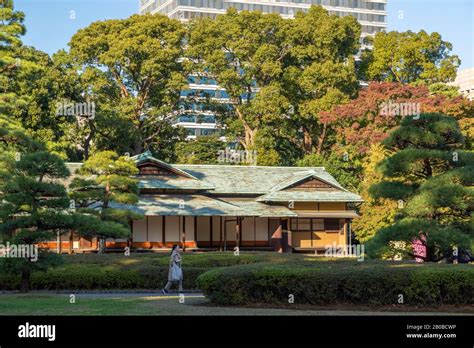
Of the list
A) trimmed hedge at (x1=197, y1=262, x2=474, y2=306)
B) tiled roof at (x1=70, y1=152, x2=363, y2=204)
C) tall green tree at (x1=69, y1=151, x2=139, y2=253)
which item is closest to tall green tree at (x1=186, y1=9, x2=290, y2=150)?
tiled roof at (x1=70, y1=152, x2=363, y2=204)

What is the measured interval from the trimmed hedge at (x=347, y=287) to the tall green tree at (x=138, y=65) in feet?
128

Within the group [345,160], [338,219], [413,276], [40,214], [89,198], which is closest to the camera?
[413,276]

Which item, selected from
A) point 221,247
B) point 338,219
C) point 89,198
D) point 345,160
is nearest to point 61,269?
point 89,198

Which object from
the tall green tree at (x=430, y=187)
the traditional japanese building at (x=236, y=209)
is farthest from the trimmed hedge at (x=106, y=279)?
the traditional japanese building at (x=236, y=209)

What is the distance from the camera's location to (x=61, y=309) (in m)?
17.7

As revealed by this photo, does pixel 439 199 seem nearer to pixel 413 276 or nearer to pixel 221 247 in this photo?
pixel 413 276

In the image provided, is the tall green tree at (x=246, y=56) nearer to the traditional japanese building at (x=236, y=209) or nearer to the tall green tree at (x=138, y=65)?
the tall green tree at (x=138, y=65)

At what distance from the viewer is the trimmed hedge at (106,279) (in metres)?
25.8

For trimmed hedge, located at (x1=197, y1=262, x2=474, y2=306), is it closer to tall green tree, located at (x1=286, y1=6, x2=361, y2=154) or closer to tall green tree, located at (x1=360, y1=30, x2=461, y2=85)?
tall green tree, located at (x1=286, y1=6, x2=361, y2=154)

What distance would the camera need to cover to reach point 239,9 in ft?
397

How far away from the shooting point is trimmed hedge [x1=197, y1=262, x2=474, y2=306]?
18781 mm
